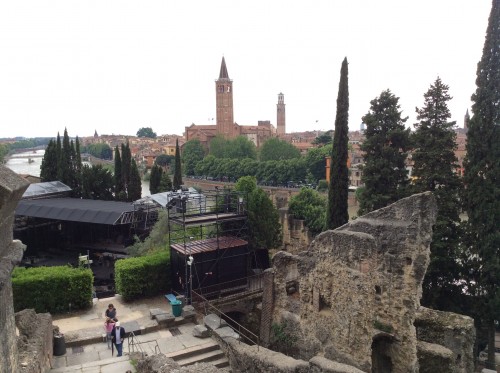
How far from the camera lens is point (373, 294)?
33.5 ft

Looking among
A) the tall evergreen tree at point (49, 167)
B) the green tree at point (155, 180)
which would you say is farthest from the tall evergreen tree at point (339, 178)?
the tall evergreen tree at point (49, 167)

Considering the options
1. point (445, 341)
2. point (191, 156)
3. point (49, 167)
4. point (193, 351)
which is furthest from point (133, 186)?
point (191, 156)

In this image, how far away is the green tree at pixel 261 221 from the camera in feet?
77.0

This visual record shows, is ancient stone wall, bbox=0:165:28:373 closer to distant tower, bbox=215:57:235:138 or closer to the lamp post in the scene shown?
the lamp post

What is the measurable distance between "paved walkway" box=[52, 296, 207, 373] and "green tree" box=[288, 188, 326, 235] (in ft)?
45.9

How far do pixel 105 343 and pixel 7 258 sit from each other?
1005 cm

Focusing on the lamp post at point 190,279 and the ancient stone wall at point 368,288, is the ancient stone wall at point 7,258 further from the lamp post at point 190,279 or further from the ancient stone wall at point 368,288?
the lamp post at point 190,279

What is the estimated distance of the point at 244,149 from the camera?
89.6 metres

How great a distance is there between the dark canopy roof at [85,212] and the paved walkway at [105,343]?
945 cm

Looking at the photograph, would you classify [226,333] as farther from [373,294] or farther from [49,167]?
[49,167]

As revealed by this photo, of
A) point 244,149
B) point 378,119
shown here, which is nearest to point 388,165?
point 378,119

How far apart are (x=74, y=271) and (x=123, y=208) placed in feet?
40.2

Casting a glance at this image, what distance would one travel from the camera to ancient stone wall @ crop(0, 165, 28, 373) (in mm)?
4648

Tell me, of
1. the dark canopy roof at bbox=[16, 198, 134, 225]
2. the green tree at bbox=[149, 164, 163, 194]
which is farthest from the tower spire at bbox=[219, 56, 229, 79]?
the dark canopy roof at bbox=[16, 198, 134, 225]
